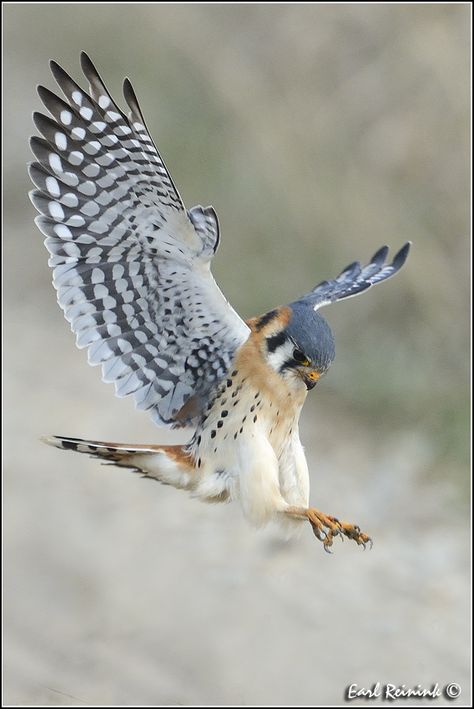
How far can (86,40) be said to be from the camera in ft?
30.6

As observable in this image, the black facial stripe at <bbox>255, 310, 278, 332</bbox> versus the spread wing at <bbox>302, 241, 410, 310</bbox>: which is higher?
the spread wing at <bbox>302, 241, 410, 310</bbox>

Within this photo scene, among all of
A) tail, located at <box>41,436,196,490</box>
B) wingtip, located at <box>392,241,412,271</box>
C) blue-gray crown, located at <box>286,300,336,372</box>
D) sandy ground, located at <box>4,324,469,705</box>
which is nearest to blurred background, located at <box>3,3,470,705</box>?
sandy ground, located at <box>4,324,469,705</box>

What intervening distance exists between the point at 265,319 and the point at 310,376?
1.04ft

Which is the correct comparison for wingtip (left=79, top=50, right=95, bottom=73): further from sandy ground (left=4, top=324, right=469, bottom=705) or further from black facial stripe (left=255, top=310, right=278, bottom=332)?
sandy ground (left=4, top=324, right=469, bottom=705)

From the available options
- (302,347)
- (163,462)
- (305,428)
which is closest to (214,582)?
(305,428)

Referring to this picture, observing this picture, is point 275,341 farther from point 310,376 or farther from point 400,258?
point 400,258

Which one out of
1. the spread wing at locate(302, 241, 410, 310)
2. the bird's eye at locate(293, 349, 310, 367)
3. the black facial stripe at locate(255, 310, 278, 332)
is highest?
the spread wing at locate(302, 241, 410, 310)

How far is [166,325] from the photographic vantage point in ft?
13.7

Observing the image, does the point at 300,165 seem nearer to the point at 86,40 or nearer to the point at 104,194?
the point at 86,40

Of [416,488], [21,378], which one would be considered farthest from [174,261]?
[21,378]

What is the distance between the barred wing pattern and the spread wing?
0.50m

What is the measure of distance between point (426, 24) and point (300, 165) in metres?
1.20

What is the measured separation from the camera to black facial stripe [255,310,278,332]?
4.17 meters

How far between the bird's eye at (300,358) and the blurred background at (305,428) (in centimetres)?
321
